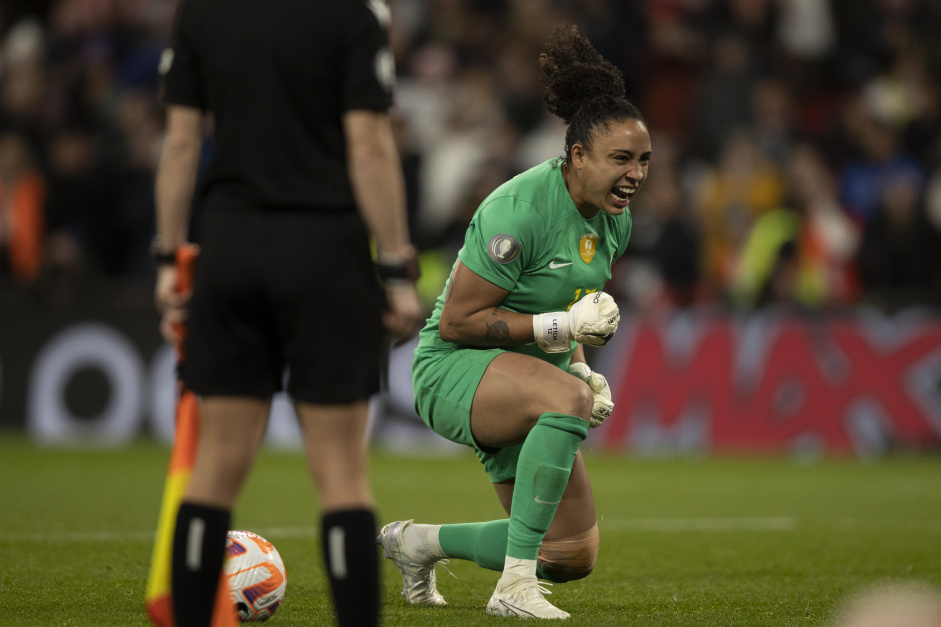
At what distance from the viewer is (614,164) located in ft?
14.8

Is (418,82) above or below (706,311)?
above

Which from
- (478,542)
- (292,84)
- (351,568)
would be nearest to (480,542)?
(478,542)

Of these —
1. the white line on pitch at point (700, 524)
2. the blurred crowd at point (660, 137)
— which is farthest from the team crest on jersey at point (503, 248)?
the blurred crowd at point (660, 137)

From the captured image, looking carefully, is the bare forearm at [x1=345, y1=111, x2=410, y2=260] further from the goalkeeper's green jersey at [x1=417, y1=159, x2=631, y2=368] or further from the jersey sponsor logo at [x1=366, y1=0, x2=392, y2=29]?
the goalkeeper's green jersey at [x1=417, y1=159, x2=631, y2=368]

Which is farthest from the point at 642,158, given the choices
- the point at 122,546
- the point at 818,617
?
the point at 122,546

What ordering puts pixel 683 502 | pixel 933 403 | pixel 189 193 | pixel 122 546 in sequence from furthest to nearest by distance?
pixel 933 403
pixel 683 502
pixel 122 546
pixel 189 193

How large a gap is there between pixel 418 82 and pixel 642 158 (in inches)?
377

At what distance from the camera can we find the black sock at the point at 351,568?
3.18m

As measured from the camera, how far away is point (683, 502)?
8.46 metres

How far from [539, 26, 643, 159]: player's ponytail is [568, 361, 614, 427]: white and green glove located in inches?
32.1

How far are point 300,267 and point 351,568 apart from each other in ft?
→ 2.50

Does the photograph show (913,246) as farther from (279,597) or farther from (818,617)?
(279,597)

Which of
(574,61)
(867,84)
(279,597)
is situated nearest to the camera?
(279,597)

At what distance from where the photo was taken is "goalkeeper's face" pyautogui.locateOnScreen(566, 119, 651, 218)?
4.50 metres
